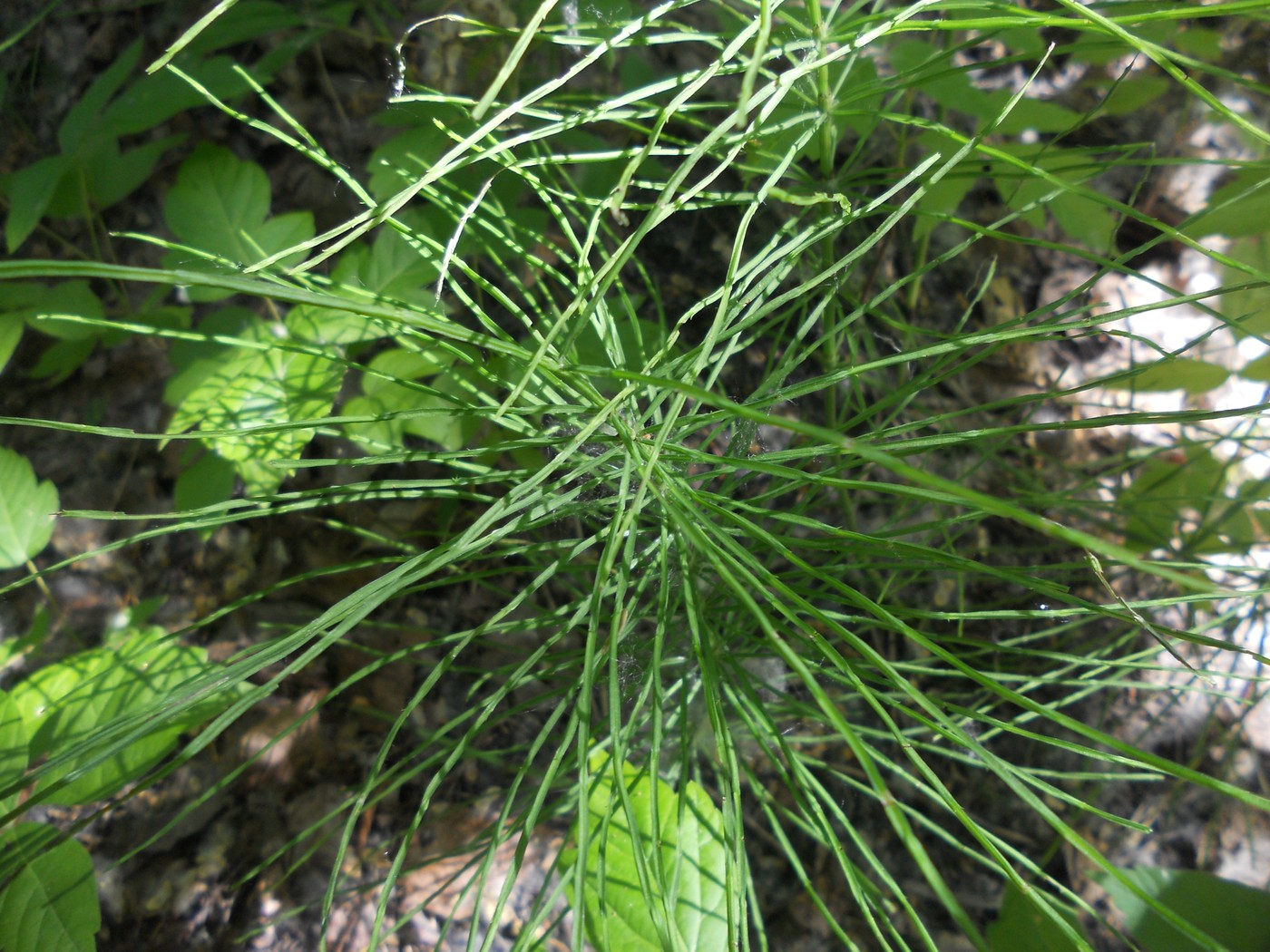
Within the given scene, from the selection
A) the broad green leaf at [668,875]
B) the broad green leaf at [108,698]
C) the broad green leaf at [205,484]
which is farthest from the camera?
the broad green leaf at [205,484]

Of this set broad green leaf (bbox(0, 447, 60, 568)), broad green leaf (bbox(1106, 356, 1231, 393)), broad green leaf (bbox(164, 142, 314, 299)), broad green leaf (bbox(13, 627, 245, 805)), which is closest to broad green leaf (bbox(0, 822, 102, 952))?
broad green leaf (bbox(13, 627, 245, 805))

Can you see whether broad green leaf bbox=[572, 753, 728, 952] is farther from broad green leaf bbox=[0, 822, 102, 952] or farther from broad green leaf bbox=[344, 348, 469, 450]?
broad green leaf bbox=[0, 822, 102, 952]

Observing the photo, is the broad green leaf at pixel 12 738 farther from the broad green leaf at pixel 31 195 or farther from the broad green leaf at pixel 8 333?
the broad green leaf at pixel 31 195

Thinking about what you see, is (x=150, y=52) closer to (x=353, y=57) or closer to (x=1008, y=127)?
(x=353, y=57)

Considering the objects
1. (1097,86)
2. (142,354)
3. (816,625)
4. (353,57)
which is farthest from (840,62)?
(142,354)

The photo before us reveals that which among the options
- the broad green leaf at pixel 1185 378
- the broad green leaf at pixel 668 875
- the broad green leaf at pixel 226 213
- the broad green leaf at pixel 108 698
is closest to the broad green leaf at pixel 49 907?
the broad green leaf at pixel 108 698

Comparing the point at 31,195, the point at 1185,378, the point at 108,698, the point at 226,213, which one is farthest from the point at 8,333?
the point at 1185,378

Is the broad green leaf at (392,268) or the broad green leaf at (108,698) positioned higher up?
the broad green leaf at (392,268)

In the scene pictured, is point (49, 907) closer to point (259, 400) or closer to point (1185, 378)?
point (259, 400)
